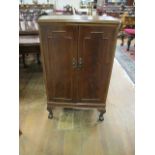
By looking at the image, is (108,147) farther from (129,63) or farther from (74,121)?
(129,63)

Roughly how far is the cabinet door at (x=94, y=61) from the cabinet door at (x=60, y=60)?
8 centimetres

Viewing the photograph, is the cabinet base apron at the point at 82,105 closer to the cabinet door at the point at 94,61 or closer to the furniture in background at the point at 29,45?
the cabinet door at the point at 94,61

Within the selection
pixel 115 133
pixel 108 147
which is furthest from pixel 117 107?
pixel 108 147

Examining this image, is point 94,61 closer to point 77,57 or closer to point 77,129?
point 77,57

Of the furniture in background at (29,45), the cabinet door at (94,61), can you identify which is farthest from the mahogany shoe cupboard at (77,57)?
the furniture in background at (29,45)

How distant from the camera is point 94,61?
7.07ft

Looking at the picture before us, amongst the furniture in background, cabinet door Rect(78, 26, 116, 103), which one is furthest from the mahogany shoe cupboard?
the furniture in background

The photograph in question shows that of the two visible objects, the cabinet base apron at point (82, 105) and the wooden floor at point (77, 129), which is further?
the cabinet base apron at point (82, 105)

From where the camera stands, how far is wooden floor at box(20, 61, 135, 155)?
1.99 meters

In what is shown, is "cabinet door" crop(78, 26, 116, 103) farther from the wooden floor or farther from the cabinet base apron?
the wooden floor

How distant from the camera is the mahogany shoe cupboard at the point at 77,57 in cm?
201

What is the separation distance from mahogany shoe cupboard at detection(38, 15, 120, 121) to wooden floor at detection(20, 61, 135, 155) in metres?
0.19
